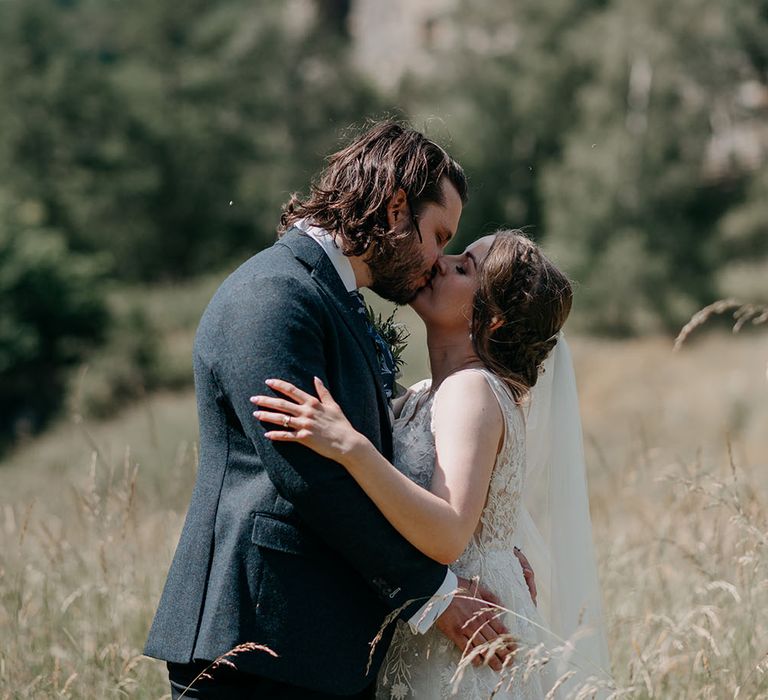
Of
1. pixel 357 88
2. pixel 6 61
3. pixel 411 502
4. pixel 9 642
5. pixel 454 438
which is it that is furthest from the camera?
pixel 357 88

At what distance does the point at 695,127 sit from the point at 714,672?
2533 cm

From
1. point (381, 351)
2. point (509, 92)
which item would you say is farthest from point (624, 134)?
point (381, 351)

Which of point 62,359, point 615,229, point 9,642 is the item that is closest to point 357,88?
point 615,229

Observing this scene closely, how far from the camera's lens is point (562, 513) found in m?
3.18

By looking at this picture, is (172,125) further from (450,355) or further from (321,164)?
(450,355)

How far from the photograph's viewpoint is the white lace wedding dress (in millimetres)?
2672

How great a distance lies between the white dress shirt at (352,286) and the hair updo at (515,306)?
0.43 meters

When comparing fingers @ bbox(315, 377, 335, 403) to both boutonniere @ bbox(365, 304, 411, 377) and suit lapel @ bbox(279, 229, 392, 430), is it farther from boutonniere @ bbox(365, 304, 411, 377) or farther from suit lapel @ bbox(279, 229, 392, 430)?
boutonniere @ bbox(365, 304, 411, 377)

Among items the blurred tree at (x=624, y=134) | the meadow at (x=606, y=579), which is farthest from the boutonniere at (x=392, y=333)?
the blurred tree at (x=624, y=134)

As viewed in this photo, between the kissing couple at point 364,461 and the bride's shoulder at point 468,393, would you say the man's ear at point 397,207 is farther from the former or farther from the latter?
the bride's shoulder at point 468,393

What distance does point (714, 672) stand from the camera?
110 inches

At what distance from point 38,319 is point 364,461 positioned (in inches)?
964

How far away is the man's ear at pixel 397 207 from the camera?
8.31ft

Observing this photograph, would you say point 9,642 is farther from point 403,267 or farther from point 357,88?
point 357,88
